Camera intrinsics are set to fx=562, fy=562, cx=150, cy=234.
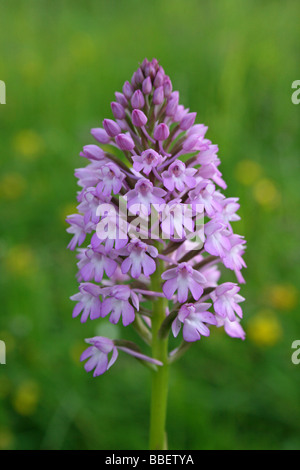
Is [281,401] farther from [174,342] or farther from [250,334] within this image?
[174,342]

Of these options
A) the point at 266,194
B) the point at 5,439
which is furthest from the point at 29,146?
the point at 5,439

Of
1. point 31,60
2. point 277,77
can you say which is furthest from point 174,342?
point 31,60

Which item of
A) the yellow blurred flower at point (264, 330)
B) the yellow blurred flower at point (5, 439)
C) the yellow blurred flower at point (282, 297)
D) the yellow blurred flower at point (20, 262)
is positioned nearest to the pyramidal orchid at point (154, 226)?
the yellow blurred flower at point (5, 439)

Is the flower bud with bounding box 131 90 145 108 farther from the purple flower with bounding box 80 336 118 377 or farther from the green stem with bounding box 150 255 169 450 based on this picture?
the purple flower with bounding box 80 336 118 377

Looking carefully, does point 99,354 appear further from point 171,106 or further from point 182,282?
point 171,106

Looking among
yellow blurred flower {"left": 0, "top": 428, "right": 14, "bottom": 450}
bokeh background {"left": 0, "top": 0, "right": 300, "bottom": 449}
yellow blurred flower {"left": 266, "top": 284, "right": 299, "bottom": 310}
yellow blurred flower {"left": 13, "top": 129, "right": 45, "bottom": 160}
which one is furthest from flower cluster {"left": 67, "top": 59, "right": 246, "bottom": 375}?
yellow blurred flower {"left": 13, "top": 129, "right": 45, "bottom": 160}

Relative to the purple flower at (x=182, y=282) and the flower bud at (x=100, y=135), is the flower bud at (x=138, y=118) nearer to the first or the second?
the flower bud at (x=100, y=135)

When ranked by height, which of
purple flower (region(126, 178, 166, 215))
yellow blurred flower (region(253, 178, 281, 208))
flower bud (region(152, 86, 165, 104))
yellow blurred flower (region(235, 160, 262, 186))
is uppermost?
yellow blurred flower (region(235, 160, 262, 186))
